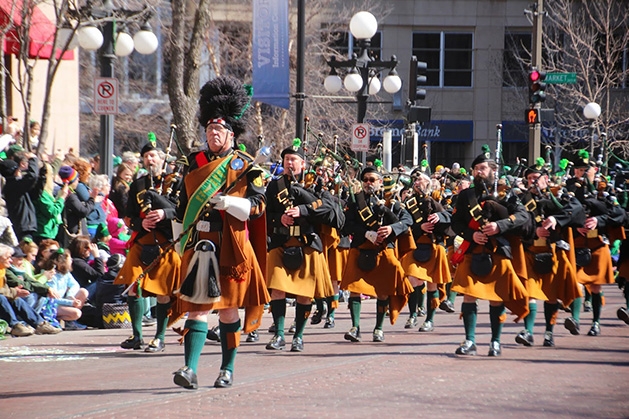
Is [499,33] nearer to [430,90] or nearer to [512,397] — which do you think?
[430,90]

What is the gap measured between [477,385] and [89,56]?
1037 inches

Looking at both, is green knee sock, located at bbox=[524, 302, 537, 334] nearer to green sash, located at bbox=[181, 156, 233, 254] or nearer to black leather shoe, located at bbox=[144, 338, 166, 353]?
black leather shoe, located at bbox=[144, 338, 166, 353]

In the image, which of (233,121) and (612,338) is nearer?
(233,121)

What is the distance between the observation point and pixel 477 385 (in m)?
9.31

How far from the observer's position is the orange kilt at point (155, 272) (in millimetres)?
11055

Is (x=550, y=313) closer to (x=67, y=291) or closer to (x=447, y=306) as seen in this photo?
(x=447, y=306)

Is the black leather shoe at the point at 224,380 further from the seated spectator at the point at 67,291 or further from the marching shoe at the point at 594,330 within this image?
the marching shoe at the point at 594,330

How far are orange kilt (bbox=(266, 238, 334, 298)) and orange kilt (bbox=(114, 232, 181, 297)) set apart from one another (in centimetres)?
100

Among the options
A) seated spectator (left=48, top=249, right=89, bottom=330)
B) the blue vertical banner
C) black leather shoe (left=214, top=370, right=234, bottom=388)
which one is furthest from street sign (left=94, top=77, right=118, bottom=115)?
black leather shoe (left=214, top=370, right=234, bottom=388)

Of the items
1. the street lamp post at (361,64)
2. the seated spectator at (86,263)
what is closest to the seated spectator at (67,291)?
the seated spectator at (86,263)

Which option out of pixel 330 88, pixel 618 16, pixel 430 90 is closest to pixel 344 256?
pixel 330 88

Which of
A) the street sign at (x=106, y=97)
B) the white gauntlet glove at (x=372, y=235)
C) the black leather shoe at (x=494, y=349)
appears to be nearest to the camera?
the black leather shoe at (x=494, y=349)

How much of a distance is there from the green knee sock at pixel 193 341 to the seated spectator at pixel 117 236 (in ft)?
23.3

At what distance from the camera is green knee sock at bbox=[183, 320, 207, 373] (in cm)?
852
